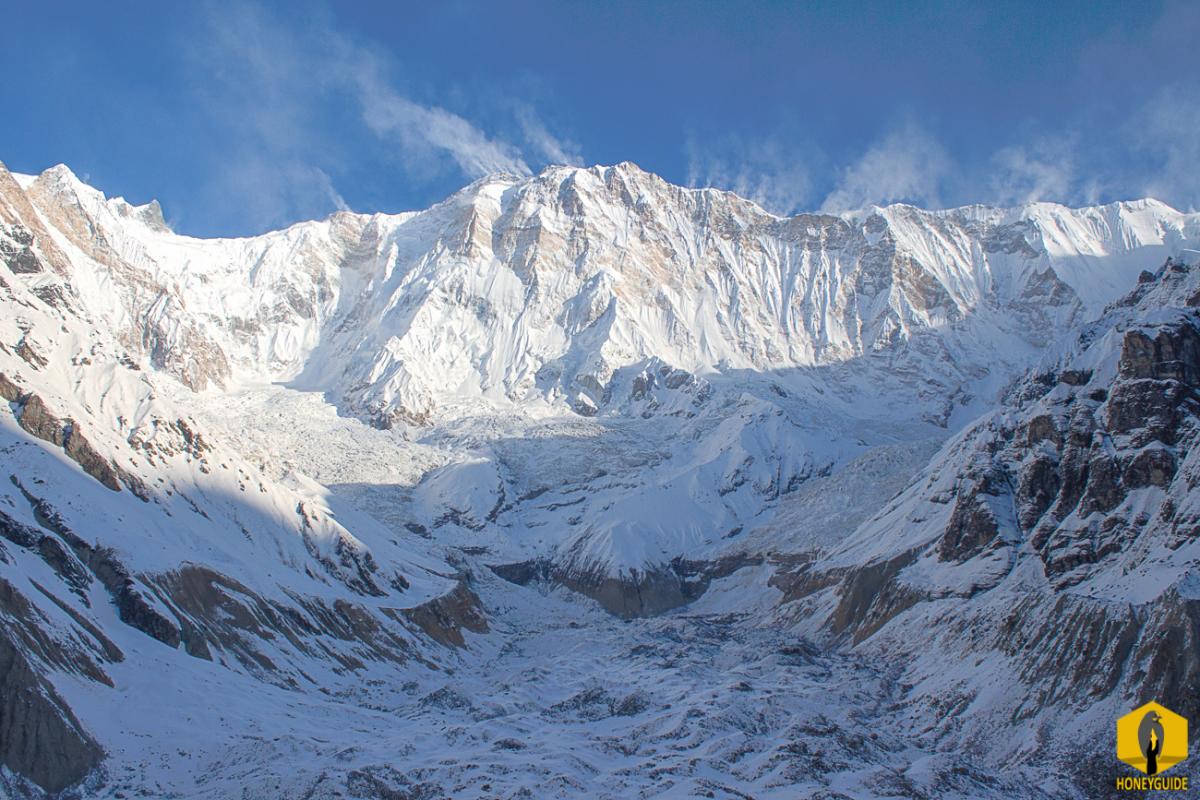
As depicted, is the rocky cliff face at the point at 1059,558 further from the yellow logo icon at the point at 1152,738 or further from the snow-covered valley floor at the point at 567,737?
the snow-covered valley floor at the point at 567,737

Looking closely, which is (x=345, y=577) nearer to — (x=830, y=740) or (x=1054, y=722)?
(x=830, y=740)

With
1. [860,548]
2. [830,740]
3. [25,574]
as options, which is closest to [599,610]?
[860,548]

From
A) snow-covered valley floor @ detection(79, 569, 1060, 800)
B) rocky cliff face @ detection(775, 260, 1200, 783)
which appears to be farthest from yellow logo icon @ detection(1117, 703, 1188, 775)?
snow-covered valley floor @ detection(79, 569, 1060, 800)

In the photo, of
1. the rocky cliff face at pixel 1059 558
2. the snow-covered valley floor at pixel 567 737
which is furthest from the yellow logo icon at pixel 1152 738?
the snow-covered valley floor at pixel 567 737

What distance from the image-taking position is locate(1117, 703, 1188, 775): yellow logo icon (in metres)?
76.9

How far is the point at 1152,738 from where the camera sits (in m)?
78.4

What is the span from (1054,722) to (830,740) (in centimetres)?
1803

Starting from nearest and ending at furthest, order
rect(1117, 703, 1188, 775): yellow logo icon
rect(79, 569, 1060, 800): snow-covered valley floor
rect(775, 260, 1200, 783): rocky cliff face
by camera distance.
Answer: rect(79, 569, 1060, 800): snow-covered valley floor < rect(1117, 703, 1188, 775): yellow logo icon < rect(775, 260, 1200, 783): rocky cliff face

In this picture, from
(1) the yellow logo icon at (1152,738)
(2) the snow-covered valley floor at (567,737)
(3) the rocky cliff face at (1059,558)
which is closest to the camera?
(2) the snow-covered valley floor at (567,737)

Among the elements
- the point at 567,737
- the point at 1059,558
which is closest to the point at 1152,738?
the point at 1059,558

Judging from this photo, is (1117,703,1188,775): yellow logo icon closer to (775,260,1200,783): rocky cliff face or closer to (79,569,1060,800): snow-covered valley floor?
(775,260,1200,783): rocky cliff face

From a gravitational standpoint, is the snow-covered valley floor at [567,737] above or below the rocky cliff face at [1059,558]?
below

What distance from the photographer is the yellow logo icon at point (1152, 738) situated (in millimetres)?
76938

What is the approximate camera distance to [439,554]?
19788cm
